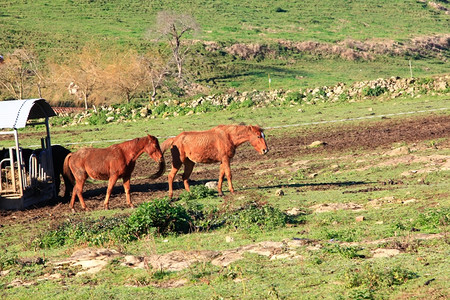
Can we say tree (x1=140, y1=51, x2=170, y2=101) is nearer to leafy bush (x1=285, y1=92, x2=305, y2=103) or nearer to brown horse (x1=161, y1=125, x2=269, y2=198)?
leafy bush (x1=285, y1=92, x2=305, y2=103)

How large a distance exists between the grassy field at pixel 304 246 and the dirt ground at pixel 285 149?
940 mm

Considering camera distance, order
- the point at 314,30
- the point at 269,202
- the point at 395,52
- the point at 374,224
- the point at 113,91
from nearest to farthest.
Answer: the point at 374,224
the point at 269,202
the point at 113,91
the point at 395,52
the point at 314,30

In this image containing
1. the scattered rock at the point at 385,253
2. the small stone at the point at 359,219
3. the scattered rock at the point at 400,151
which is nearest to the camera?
the scattered rock at the point at 385,253

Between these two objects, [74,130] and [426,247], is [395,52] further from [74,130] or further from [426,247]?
[426,247]

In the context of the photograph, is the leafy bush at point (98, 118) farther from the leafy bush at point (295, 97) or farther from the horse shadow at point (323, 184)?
the horse shadow at point (323, 184)

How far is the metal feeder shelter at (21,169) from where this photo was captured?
17.2 metres

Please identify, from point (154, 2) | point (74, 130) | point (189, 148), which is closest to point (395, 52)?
point (154, 2)

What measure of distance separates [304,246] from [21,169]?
379 inches

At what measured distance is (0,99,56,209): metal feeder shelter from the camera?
17156 mm

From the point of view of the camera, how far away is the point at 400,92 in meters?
34.8

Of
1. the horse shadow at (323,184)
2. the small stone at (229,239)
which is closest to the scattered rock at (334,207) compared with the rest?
the small stone at (229,239)

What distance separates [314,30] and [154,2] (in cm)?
2097

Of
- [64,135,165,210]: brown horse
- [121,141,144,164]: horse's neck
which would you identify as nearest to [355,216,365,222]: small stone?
[64,135,165,210]: brown horse

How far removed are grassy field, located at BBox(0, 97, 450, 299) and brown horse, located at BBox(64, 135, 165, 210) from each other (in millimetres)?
954
